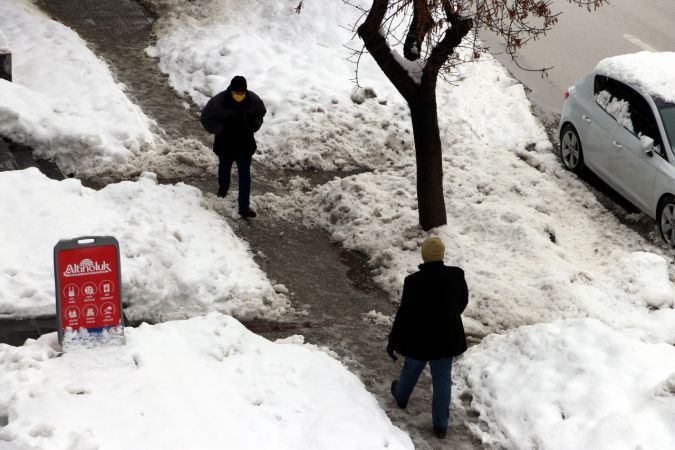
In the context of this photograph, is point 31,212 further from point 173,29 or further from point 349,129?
point 173,29

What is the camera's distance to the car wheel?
10398 mm

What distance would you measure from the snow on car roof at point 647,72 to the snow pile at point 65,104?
6.00 metres

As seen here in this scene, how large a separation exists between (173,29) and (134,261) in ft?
25.3

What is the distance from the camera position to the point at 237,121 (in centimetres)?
960

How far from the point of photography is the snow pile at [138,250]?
306 inches

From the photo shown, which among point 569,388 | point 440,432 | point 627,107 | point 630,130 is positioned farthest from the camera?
point 627,107

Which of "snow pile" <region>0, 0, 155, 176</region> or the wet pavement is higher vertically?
"snow pile" <region>0, 0, 155, 176</region>

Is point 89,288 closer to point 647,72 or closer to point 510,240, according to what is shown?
point 510,240

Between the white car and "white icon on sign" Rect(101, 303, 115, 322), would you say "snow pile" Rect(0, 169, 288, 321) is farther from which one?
the white car

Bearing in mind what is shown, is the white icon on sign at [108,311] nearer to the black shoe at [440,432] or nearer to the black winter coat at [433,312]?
the black winter coat at [433,312]

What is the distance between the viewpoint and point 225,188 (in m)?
10.2

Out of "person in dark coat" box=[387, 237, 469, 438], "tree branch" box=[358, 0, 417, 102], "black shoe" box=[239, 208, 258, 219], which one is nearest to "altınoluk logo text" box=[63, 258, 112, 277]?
"person in dark coat" box=[387, 237, 469, 438]

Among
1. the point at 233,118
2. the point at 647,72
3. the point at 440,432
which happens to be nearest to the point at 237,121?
the point at 233,118

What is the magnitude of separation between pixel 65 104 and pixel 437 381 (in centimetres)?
668
